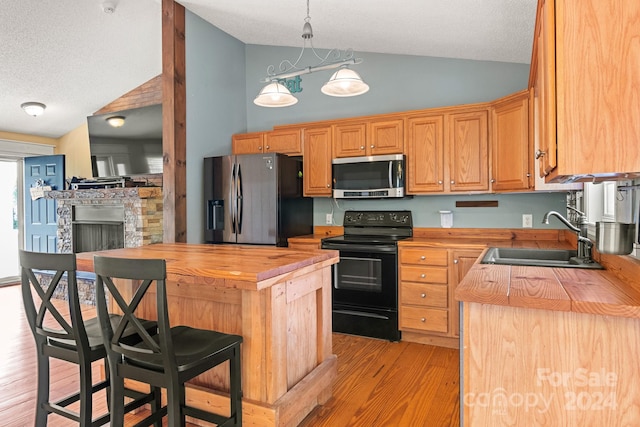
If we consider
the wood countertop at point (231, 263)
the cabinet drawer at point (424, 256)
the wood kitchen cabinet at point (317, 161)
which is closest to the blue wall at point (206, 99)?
the wood kitchen cabinet at point (317, 161)

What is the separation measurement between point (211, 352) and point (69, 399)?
90 cm

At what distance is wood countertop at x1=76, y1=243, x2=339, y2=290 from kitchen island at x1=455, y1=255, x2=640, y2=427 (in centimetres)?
78

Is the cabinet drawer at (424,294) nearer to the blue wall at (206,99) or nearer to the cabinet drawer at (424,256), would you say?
the cabinet drawer at (424,256)

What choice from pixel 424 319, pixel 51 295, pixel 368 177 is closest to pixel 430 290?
pixel 424 319

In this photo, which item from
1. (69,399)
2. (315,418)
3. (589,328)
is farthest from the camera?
(315,418)

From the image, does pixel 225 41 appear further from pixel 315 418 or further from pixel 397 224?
pixel 315 418

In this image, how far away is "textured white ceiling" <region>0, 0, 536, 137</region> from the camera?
2.96m

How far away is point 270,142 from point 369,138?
3.70ft

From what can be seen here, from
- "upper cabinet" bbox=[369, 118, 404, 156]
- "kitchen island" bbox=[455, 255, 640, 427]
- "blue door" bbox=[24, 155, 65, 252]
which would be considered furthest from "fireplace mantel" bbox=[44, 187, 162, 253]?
"kitchen island" bbox=[455, 255, 640, 427]

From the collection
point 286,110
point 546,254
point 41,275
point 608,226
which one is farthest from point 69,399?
point 41,275

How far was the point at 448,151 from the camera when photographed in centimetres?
352

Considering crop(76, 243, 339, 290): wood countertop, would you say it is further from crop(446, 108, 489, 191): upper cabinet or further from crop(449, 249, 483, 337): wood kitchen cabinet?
crop(446, 108, 489, 191): upper cabinet

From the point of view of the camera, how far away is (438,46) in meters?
→ 3.54

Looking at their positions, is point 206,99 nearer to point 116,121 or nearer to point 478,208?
point 116,121
